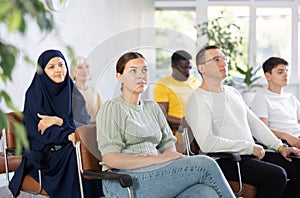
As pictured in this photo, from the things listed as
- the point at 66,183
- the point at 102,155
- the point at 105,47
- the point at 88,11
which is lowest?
the point at 66,183

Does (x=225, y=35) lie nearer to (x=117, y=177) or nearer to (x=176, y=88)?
(x=176, y=88)

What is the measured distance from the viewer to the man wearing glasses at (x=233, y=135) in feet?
10.9

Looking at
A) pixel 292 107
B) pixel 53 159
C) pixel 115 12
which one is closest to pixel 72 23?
pixel 115 12

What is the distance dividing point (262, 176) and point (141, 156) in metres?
0.88

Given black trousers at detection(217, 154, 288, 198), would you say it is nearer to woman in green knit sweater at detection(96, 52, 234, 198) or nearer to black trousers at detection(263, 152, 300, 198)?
black trousers at detection(263, 152, 300, 198)

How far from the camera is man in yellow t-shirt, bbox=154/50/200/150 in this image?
3723 mm

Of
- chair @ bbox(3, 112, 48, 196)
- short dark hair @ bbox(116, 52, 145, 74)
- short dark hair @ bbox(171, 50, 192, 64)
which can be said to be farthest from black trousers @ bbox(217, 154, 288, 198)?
chair @ bbox(3, 112, 48, 196)

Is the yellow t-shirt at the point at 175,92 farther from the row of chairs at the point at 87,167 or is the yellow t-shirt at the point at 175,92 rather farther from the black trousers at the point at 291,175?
the row of chairs at the point at 87,167

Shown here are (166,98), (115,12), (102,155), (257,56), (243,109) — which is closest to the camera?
(102,155)

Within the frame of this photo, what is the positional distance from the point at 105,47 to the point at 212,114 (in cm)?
78

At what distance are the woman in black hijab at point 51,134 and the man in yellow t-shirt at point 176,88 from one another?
1.92ft

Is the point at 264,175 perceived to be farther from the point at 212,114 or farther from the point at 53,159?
the point at 53,159

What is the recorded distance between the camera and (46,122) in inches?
135

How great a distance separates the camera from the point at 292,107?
4.38 metres
